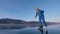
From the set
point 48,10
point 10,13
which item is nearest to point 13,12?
point 10,13

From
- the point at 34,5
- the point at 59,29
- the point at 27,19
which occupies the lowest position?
the point at 59,29

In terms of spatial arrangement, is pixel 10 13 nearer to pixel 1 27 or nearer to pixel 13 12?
pixel 13 12

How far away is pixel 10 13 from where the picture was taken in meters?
2.67

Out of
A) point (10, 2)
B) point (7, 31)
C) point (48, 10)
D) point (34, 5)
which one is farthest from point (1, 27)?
point (48, 10)

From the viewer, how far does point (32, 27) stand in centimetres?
268

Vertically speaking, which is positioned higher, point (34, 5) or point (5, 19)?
point (34, 5)

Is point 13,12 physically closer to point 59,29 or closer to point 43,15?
point 43,15

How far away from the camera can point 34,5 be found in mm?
2699

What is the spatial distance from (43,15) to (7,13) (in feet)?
2.13

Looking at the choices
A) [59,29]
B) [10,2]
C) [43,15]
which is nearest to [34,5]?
[43,15]

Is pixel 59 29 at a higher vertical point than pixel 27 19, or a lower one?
lower

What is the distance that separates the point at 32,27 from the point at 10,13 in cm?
47

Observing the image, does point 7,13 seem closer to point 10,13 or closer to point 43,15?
point 10,13

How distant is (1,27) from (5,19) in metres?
0.16
